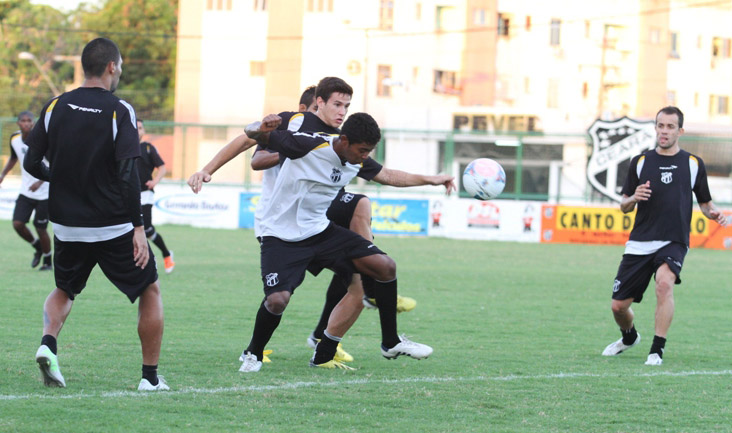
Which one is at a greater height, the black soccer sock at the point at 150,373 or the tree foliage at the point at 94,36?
the tree foliage at the point at 94,36

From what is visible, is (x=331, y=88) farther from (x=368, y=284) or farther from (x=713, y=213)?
(x=713, y=213)

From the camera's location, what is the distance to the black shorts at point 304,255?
689 cm

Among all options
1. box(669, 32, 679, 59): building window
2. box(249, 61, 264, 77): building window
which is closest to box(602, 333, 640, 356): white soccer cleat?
box(249, 61, 264, 77): building window

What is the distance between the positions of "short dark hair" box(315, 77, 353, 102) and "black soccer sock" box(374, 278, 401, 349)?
1.32 meters

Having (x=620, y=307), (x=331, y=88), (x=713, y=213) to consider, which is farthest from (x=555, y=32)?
(x=331, y=88)

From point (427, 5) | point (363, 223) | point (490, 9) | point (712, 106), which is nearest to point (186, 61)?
point (427, 5)

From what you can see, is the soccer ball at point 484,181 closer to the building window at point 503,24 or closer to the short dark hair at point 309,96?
the short dark hair at point 309,96

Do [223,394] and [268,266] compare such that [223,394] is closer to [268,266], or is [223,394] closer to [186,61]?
[268,266]

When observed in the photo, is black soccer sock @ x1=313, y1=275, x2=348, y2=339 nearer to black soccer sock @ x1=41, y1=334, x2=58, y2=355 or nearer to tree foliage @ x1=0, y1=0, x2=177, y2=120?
black soccer sock @ x1=41, y1=334, x2=58, y2=355

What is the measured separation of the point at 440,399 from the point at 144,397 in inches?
69.3

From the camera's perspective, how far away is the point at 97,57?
230 inches

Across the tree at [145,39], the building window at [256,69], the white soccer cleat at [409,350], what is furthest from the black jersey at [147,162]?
the tree at [145,39]

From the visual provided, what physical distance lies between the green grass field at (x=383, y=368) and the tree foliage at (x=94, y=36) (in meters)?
49.0

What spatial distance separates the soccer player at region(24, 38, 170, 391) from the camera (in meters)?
5.78
